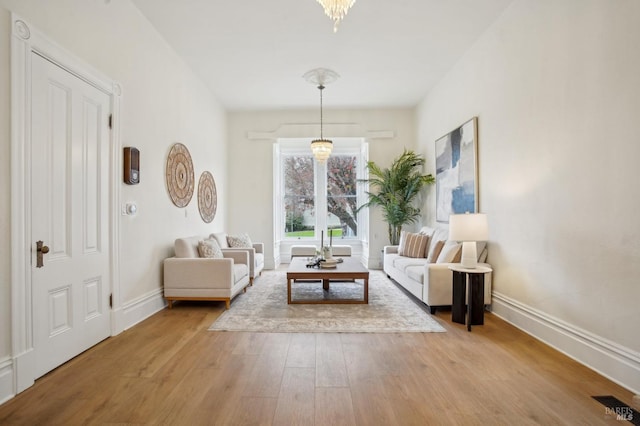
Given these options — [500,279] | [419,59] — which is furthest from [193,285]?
[419,59]

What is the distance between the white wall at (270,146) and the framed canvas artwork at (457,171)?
159cm

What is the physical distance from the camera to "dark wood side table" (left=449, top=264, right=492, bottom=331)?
3.30 m

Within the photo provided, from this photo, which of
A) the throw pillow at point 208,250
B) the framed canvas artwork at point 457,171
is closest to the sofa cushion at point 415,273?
the framed canvas artwork at point 457,171

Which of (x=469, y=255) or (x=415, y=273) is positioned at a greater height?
(x=469, y=255)

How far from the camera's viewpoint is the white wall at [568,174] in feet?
7.19

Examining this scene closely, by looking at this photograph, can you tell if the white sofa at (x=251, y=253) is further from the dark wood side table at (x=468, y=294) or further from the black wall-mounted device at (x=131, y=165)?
the dark wood side table at (x=468, y=294)

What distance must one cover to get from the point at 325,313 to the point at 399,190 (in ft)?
11.0

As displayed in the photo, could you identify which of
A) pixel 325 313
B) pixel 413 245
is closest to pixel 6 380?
pixel 325 313

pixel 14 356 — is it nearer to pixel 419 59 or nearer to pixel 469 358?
pixel 469 358

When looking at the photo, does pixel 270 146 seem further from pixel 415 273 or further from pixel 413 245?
pixel 415 273

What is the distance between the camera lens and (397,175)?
6316 mm

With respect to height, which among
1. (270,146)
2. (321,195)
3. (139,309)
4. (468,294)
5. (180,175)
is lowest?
(139,309)

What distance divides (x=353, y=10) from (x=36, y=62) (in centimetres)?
282

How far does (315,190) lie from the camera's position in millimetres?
7762
